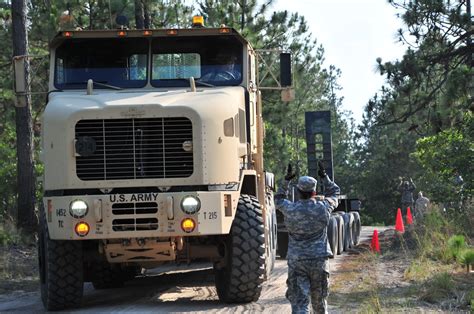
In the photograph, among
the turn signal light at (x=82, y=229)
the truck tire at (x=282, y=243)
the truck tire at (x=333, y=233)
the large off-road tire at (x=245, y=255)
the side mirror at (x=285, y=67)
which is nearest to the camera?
the turn signal light at (x=82, y=229)

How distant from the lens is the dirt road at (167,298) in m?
10.5

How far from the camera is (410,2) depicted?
20297mm

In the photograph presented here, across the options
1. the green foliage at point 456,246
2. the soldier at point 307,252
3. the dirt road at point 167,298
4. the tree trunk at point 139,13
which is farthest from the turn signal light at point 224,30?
the tree trunk at point 139,13

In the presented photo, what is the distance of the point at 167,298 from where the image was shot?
465 inches

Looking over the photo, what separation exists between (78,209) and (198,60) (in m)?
2.68

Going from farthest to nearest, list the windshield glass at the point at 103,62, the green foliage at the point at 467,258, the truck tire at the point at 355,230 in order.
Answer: the truck tire at the point at 355,230, the green foliage at the point at 467,258, the windshield glass at the point at 103,62

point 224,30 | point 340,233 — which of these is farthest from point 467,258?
point 340,233

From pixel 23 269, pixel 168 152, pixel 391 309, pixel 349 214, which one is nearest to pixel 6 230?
pixel 23 269

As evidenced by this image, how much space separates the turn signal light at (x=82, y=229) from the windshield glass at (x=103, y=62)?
2149mm

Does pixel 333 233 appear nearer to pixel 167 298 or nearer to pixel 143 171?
pixel 167 298

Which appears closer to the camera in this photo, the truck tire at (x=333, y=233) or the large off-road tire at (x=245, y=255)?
the large off-road tire at (x=245, y=255)

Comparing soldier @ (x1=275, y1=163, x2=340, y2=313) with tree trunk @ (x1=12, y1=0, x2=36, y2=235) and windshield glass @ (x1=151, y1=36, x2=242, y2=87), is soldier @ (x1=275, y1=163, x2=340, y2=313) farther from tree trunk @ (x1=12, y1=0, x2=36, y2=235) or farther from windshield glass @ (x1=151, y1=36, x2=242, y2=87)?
tree trunk @ (x1=12, y1=0, x2=36, y2=235)

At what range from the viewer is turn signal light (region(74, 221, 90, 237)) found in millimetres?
9969

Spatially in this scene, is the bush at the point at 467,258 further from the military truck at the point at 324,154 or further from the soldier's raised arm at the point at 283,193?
the military truck at the point at 324,154
